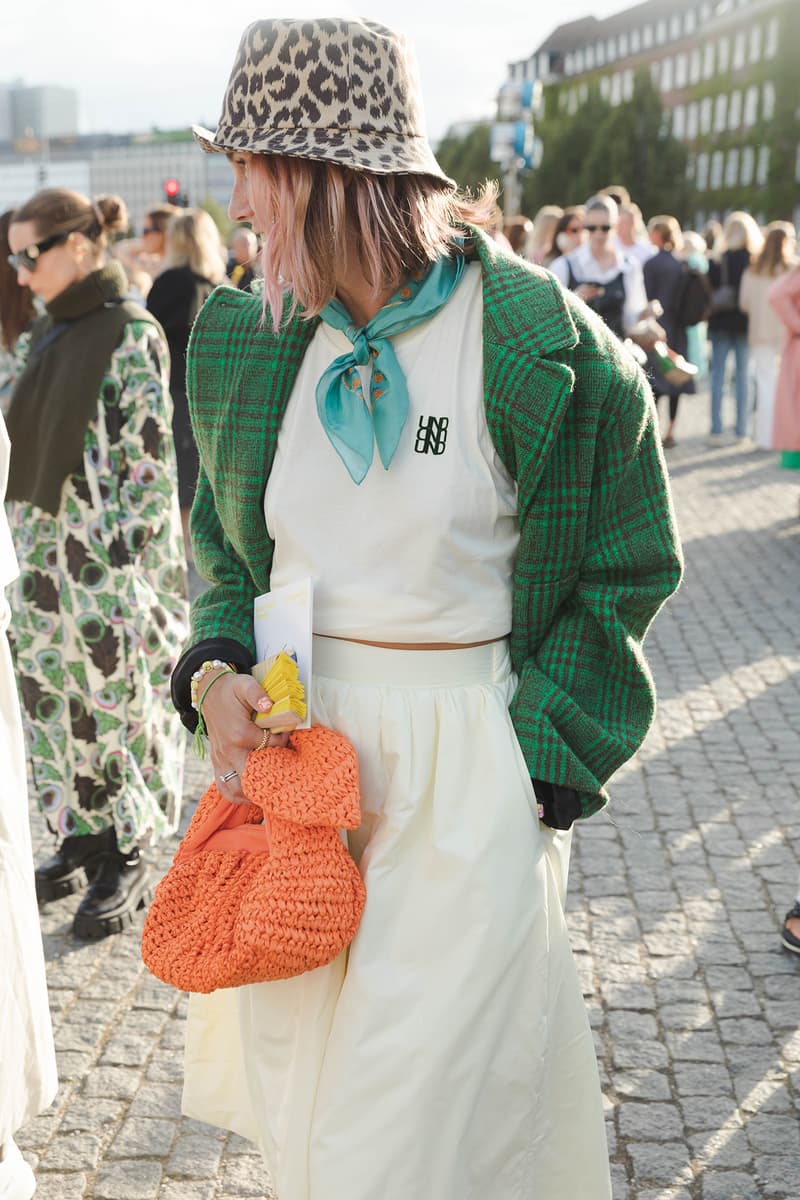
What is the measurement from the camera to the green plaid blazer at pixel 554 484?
7.02 ft

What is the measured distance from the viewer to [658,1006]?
3738 mm

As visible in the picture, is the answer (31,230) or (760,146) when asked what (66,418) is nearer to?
(31,230)

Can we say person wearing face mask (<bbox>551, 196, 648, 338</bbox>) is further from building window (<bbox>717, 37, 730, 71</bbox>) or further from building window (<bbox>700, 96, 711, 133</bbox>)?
building window (<bbox>717, 37, 730, 71</bbox>)

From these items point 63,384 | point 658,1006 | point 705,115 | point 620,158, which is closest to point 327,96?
point 63,384

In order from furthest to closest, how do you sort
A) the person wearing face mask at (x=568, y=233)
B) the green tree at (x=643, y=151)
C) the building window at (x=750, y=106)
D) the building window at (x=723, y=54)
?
the building window at (x=723, y=54) → the building window at (x=750, y=106) → the green tree at (x=643, y=151) → the person wearing face mask at (x=568, y=233)

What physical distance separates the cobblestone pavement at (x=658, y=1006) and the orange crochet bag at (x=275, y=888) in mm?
417

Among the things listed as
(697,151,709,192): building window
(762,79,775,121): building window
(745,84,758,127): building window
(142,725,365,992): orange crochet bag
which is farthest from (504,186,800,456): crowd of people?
(697,151,709,192): building window

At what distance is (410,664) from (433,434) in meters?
0.36

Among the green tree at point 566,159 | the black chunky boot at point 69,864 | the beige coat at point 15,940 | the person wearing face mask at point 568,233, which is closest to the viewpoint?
the beige coat at point 15,940

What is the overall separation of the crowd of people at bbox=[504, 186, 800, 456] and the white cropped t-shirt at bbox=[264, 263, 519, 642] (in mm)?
7499

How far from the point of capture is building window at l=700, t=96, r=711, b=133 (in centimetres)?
8956

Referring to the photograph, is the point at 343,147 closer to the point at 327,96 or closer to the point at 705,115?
the point at 327,96

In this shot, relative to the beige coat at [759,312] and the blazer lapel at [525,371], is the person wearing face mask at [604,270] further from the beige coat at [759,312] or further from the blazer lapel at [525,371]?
the blazer lapel at [525,371]

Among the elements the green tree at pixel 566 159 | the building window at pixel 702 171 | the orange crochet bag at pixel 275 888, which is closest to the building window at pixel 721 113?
the building window at pixel 702 171
